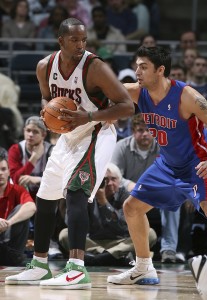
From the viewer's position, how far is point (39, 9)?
12.4 meters

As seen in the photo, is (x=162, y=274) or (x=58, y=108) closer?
(x=58, y=108)

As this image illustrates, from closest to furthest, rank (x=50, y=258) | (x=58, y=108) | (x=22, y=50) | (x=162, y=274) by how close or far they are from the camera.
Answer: (x=58, y=108) < (x=162, y=274) < (x=50, y=258) < (x=22, y=50)

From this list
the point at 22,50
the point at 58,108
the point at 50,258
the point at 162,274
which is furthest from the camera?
the point at 22,50

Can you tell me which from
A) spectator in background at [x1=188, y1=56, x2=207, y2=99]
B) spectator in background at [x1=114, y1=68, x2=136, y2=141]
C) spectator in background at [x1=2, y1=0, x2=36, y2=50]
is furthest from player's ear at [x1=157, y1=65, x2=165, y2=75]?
spectator in background at [x1=2, y1=0, x2=36, y2=50]

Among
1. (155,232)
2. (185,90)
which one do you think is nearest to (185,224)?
(155,232)

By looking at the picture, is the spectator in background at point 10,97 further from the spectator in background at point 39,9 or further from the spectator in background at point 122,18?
the spectator in background at point 122,18

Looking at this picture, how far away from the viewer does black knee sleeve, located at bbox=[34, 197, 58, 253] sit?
19.2 feet

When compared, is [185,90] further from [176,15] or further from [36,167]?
[176,15]

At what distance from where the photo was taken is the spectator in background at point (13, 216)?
726 centimetres

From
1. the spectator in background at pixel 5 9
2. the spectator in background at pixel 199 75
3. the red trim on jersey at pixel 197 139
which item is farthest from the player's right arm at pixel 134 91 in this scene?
the spectator in background at pixel 5 9

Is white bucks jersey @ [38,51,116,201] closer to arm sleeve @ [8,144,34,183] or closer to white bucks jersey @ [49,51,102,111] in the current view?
white bucks jersey @ [49,51,102,111]

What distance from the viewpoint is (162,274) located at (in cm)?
671

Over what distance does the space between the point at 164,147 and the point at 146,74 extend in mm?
535

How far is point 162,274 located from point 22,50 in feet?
17.8
